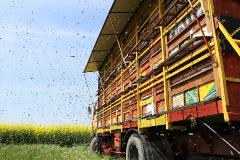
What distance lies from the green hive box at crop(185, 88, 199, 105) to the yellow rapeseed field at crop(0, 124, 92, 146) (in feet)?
73.6

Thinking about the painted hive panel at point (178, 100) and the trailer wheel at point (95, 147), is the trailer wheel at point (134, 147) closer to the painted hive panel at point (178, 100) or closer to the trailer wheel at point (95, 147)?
the painted hive panel at point (178, 100)

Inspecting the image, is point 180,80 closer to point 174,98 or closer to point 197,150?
point 174,98

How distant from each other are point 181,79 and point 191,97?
0.36 m

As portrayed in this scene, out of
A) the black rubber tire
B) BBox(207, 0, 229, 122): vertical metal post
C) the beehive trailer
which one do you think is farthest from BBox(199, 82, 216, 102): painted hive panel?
the black rubber tire

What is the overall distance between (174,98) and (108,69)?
6.92 metres

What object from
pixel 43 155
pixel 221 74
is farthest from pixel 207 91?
pixel 43 155

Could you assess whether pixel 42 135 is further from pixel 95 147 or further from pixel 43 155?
pixel 43 155

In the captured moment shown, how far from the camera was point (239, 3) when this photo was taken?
172 inches

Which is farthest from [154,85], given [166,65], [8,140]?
[8,140]

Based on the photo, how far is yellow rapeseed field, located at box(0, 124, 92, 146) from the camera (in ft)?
85.3

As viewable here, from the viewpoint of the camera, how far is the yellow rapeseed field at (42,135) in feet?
85.3

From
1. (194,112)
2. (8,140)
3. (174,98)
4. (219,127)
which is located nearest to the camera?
(194,112)

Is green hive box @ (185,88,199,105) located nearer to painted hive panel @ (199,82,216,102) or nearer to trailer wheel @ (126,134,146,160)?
painted hive panel @ (199,82,216,102)

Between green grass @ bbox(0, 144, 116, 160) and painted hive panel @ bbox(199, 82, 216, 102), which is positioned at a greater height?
painted hive panel @ bbox(199, 82, 216, 102)
